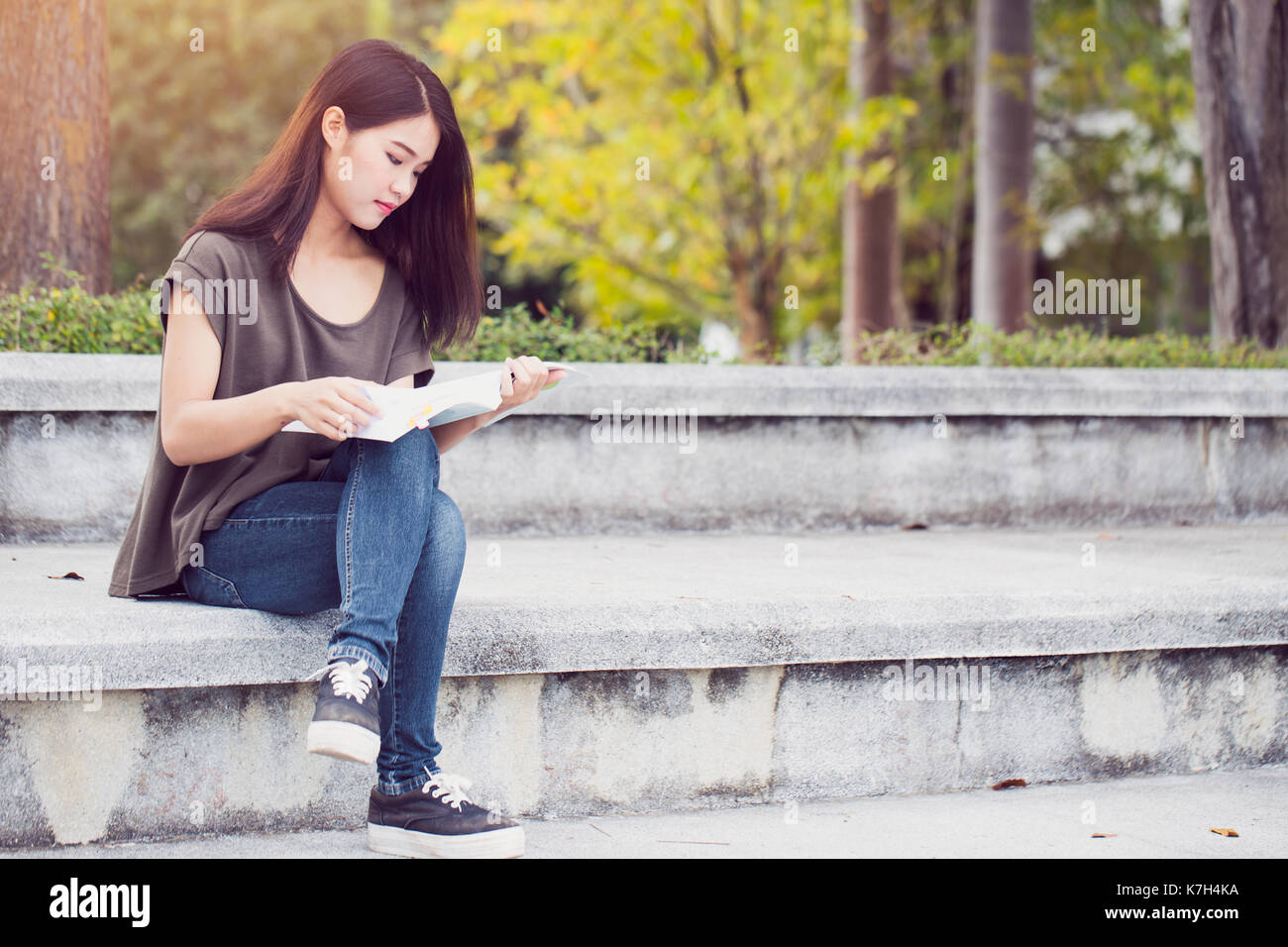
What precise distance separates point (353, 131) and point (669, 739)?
5.29 ft

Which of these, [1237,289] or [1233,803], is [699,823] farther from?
[1237,289]

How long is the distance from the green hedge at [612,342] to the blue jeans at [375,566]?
210 cm

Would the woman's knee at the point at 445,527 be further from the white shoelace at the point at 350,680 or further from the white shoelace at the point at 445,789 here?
the white shoelace at the point at 445,789

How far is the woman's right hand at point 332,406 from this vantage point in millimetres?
2513

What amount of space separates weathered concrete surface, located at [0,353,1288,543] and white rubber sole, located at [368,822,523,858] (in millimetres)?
2047

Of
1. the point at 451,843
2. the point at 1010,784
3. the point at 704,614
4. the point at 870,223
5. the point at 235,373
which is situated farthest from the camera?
the point at 870,223

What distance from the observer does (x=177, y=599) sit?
291 centimetres

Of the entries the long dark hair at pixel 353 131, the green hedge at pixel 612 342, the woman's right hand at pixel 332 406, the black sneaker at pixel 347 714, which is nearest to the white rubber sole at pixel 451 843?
the black sneaker at pixel 347 714

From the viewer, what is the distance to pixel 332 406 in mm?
2520

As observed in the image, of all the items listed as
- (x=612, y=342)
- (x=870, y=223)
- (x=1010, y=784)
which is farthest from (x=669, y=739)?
(x=870, y=223)

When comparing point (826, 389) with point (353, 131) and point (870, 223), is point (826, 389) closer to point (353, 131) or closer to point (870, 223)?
point (353, 131)

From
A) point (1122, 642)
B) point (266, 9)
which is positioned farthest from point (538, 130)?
point (266, 9)

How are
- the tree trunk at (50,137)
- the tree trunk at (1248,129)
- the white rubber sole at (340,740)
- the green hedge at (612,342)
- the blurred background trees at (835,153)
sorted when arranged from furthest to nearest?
the blurred background trees at (835,153), the tree trunk at (1248,129), the tree trunk at (50,137), the green hedge at (612,342), the white rubber sole at (340,740)

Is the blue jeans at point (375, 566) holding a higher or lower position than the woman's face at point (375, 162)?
lower
